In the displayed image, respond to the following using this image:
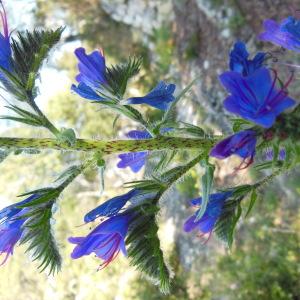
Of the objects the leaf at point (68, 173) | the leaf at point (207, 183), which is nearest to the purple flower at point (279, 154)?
the leaf at point (207, 183)

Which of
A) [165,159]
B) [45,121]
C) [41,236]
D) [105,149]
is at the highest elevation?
[45,121]

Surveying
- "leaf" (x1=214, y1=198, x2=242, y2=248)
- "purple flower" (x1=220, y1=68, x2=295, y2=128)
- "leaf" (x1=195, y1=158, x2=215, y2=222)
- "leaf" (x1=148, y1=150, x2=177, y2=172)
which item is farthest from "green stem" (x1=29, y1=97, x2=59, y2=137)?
"leaf" (x1=214, y1=198, x2=242, y2=248)

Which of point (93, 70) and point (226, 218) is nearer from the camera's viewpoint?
point (93, 70)

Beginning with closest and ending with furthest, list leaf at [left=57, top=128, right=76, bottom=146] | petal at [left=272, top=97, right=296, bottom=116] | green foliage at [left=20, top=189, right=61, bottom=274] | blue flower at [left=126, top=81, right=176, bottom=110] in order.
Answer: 1. petal at [left=272, top=97, right=296, bottom=116]
2. leaf at [left=57, top=128, right=76, bottom=146]
3. green foliage at [left=20, top=189, right=61, bottom=274]
4. blue flower at [left=126, top=81, right=176, bottom=110]

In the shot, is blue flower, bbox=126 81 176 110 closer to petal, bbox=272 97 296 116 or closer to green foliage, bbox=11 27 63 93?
green foliage, bbox=11 27 63 93

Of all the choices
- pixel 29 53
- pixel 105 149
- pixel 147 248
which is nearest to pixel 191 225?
pixel 147 248

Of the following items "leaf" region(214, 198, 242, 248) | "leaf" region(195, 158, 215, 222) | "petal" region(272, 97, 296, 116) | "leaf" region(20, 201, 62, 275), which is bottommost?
"leaf" region(214, 198, 242, 248)

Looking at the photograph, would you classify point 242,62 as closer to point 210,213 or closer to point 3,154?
point 210,213

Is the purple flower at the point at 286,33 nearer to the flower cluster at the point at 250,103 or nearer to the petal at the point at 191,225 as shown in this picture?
the flower cluster at the point at 250,103
